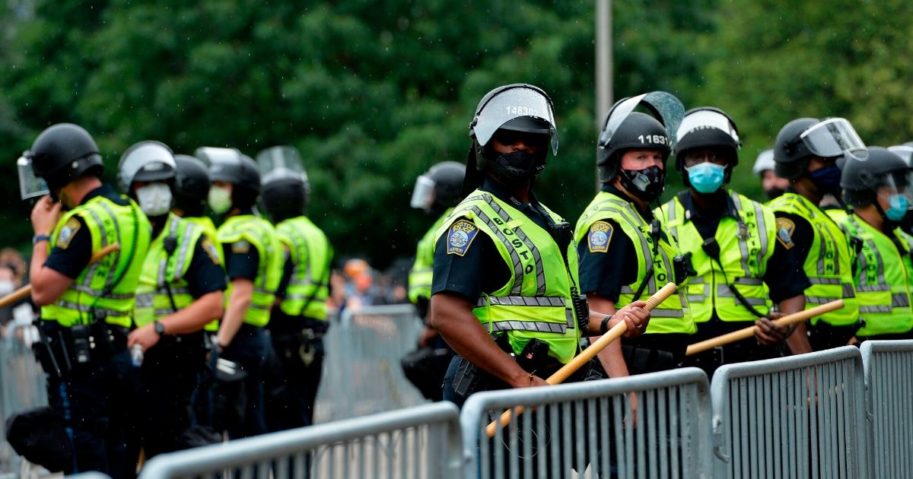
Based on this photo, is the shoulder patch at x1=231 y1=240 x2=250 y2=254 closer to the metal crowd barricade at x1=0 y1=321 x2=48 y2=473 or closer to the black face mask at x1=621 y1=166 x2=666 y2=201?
the metal crowd barricade at x1=0 y1=321 x2=48 y2=473

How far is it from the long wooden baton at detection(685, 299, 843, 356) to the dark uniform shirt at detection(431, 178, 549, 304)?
194 cm

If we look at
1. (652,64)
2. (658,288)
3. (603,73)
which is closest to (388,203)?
(652,64)

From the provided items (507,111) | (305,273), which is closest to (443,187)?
(305,273)

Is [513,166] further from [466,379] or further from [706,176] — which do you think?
[706,176]

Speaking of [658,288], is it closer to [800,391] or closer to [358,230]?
[800,391]

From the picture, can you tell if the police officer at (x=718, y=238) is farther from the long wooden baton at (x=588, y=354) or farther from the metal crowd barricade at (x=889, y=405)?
the long wooden baton at (x=588, y=354)

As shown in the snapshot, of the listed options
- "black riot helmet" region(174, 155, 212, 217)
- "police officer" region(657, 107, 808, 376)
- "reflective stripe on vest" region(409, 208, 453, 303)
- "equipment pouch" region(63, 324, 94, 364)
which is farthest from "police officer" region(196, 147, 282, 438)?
"police officer" region(657, 107, 808, 376)

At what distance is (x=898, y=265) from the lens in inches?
372

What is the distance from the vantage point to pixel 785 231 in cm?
830

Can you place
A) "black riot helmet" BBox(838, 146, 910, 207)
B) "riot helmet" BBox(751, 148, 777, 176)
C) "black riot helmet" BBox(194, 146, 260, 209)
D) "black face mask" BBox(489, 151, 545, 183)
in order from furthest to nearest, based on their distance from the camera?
"riot helmet" BBox(751, 148, 777, 176)
"black riot helmet" BBox(194, 146, 260, 209)
"black riot helmet" BBox(838, 146, 910, 207)
"black face mask" BBox(489, 151, 545, 183)

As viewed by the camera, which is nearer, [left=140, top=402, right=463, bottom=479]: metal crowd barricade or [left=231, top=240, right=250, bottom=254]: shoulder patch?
[left=140, top=402, right=463, bottom=479]: metal crowd barricade

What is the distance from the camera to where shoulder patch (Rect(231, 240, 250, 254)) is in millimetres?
10523

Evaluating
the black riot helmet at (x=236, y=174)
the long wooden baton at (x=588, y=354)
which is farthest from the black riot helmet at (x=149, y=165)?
the long wooden baton at (x=588, y=354)

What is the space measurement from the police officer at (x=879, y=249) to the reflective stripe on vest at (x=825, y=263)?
0.40 metres
